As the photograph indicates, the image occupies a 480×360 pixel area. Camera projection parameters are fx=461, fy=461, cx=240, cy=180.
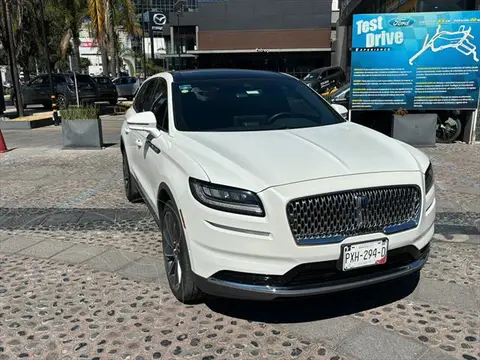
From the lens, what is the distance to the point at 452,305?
3432mm

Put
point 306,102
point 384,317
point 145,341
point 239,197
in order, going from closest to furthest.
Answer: point 239,197 → point 145,341 → point 384,317 → point 306,102

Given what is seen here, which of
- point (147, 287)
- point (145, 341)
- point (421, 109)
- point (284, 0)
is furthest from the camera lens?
point (284, 0)

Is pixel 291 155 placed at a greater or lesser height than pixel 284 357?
greater

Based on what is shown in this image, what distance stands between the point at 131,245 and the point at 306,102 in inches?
88.6

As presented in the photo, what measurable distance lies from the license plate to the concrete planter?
8.53 metres

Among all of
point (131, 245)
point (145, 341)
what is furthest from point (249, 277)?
point (131, 245)

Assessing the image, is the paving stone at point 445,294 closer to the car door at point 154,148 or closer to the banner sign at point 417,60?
the car door at point 154,148

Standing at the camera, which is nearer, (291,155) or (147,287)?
(291,155)

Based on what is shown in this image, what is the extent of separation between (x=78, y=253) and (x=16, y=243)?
822mm

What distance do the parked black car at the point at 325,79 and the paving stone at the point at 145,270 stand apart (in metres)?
18.5

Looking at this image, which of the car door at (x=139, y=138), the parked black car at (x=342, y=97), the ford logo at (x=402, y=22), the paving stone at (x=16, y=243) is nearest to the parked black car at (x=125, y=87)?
the parked black car at (x=342, y=97)

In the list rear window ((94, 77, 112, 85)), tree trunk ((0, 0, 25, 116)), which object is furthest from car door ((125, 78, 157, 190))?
rear window ((94, 77, 112, 85))

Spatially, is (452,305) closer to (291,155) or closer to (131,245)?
(291,155)

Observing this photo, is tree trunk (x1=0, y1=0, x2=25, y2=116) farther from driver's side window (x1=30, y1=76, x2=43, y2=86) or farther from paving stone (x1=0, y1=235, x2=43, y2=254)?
paving stone (x1=0, y1=235, x2=43, y2=254)
